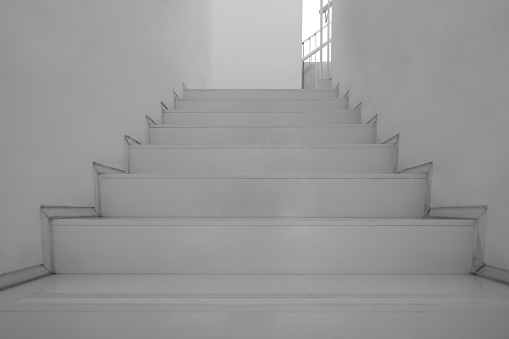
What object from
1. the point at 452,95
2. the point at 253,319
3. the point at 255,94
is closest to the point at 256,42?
the point at 255,94

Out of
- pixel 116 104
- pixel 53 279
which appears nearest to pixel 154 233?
pixel 53 279

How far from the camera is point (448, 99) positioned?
3.49 feet

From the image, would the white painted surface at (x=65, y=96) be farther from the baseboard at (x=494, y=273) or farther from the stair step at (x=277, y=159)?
the baseboard at (x=494, y=273)

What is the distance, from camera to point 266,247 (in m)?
0.94

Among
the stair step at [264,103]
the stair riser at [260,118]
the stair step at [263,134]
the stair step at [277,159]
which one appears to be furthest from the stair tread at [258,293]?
the stair step at [264,103]

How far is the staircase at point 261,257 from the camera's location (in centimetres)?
68

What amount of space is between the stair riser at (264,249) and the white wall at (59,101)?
0.14 meters

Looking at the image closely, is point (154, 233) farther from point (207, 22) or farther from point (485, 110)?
point (207, 22)

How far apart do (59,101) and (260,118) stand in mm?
1141

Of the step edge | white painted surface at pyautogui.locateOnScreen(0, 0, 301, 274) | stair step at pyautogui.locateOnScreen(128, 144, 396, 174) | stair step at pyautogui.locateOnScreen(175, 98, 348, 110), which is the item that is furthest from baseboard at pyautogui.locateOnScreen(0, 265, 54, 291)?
stair step at pyautogui.locateOnScreen(175, 98, 348, 110)

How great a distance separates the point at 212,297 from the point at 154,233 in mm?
304

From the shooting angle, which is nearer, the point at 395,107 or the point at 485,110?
the point at 485,110

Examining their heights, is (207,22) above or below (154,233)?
above

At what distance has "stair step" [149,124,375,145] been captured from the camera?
5.43ft
